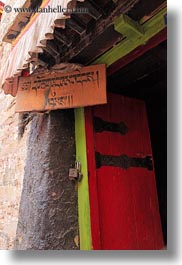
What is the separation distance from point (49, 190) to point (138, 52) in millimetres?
835

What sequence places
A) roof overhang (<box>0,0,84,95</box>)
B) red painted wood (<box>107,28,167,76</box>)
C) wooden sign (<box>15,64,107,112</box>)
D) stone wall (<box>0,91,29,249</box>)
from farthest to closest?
1. stone wall (<box>0,91,29,249</box>)
2. wooden sign (<box>15,64,107,112</box>)
3. red painted wood (<box>107,28,167,76</box>)
4. roof overhang (<box>0,0,84,95</box>)

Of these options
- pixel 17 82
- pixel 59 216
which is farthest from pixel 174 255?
pixel 17 82

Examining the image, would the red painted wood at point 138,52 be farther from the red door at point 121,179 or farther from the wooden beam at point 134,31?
the red door at point 121,179

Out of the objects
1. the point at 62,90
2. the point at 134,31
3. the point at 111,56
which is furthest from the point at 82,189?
the point at 134,31

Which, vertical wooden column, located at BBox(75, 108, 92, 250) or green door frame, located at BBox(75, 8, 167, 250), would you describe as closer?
green door frame, located at BBox(75, 8, 167, 250)

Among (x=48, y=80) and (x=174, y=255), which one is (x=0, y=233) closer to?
(x=48, y=80)

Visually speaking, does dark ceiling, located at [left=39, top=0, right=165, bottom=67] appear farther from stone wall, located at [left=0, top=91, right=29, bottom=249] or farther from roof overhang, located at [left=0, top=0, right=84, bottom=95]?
stone wall, located at [left=0, top=91, right=29, bottom=249]

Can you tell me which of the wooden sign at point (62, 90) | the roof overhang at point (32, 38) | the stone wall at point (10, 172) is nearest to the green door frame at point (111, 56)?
the wooden sign at point (62, 90)

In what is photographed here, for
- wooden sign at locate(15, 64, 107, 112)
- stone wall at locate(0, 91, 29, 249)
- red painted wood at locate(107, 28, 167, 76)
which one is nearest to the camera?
red painted wood at locate(107, 28, 167, 76)

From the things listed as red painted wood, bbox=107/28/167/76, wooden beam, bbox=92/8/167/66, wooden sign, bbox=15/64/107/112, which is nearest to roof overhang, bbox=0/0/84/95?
wooden sign, bbox=15/64/107/112

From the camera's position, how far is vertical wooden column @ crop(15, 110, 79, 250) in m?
1.41

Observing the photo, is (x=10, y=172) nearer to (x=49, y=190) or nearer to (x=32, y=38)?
(x=49, y=190)

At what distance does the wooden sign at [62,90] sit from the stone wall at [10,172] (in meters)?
0.35

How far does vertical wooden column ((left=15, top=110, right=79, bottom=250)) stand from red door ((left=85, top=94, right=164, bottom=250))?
0.38 ft
